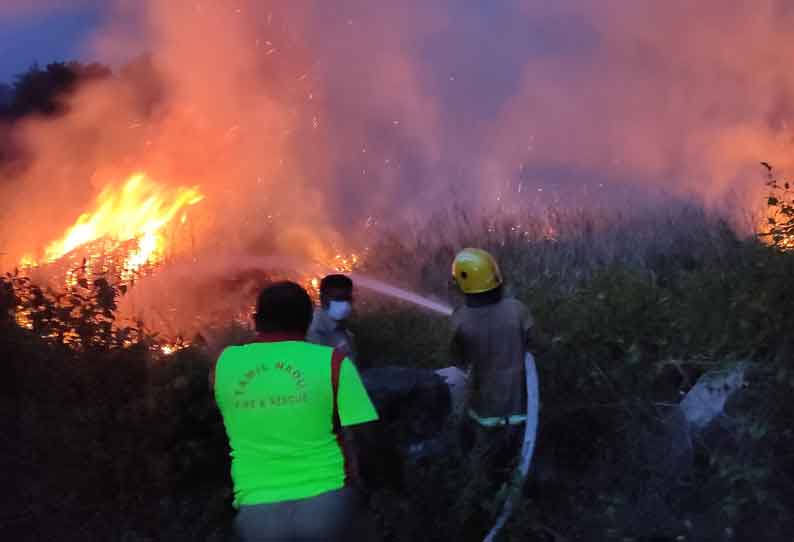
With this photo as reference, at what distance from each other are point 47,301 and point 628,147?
10.6m

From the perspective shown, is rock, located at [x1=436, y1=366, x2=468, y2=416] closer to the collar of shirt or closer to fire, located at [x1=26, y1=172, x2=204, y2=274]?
the collar of shirt

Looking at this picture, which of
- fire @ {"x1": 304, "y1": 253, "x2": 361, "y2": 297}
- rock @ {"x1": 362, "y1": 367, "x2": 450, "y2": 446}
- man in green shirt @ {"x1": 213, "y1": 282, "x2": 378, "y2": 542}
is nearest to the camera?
man in green shirt @ {"x1": 213, "y1": 282, "x2": 378, "y2": 542}

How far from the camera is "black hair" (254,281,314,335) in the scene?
10.5 feet

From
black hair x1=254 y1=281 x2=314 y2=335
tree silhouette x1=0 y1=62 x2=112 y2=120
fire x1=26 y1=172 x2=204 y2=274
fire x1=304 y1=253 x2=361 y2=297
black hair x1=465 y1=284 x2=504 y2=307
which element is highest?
tree silhouette x1=0 y1=62 x2=112 y2=120

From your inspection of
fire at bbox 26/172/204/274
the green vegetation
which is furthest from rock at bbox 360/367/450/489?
fire at bbox 26/172/204/274

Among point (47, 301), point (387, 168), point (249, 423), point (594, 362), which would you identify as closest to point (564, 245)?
point (387, 168)

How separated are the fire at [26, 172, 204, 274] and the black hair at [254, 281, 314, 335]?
6.56 meters

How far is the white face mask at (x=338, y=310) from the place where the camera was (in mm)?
4941

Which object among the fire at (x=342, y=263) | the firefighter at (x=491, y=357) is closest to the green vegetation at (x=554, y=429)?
the firefighter at (x=491, y=357)

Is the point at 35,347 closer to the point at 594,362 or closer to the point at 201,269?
the point at 594,362

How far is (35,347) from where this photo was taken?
4.87 meters

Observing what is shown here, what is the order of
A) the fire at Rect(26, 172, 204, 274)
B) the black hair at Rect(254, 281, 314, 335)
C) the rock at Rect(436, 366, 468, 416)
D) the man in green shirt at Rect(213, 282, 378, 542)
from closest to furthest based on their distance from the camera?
the man in green shirt at Rect(213, 282, 378, 542) < the black hair at Rect(254, 281, 314, 335) < the rock at Rect(436, 366, 468, 416) < the fire at Rect(26, 172, 204, 274)

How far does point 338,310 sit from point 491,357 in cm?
80

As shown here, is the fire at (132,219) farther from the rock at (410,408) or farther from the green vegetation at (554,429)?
the green vegetation at (554,429)
